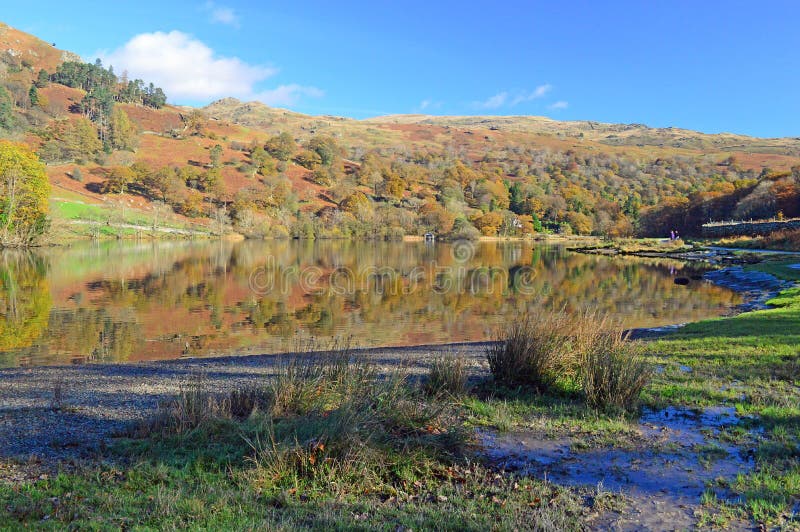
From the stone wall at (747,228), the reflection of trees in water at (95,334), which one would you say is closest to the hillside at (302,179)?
the stone wall at (747,228)

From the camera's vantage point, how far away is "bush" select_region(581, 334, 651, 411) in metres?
7.41

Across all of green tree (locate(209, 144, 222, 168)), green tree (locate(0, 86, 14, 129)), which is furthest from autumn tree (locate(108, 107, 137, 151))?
green tree (locate(0, 86, 14, 129))

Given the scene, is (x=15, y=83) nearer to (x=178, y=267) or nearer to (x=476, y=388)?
(x=178, y=267)

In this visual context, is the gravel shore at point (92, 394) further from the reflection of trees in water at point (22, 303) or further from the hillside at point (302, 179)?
the hillside at point (302, 179)

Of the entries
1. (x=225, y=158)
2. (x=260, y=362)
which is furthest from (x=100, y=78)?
(x=260, y=362)

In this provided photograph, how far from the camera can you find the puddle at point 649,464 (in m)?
4.82

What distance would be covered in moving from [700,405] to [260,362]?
8623mm

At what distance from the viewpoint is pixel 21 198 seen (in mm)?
48438

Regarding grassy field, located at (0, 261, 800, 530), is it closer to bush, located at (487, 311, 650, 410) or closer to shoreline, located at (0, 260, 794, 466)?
bush, located at (487, 311, 650, 410)

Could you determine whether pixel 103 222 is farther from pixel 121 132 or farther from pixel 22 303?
pixel 22 303

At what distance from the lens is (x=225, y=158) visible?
113312mm

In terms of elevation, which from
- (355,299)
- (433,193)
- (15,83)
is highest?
(15,83)

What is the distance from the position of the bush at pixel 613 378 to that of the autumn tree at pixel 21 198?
53.6 metres

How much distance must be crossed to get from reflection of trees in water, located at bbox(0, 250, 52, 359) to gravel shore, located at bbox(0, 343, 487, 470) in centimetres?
477
